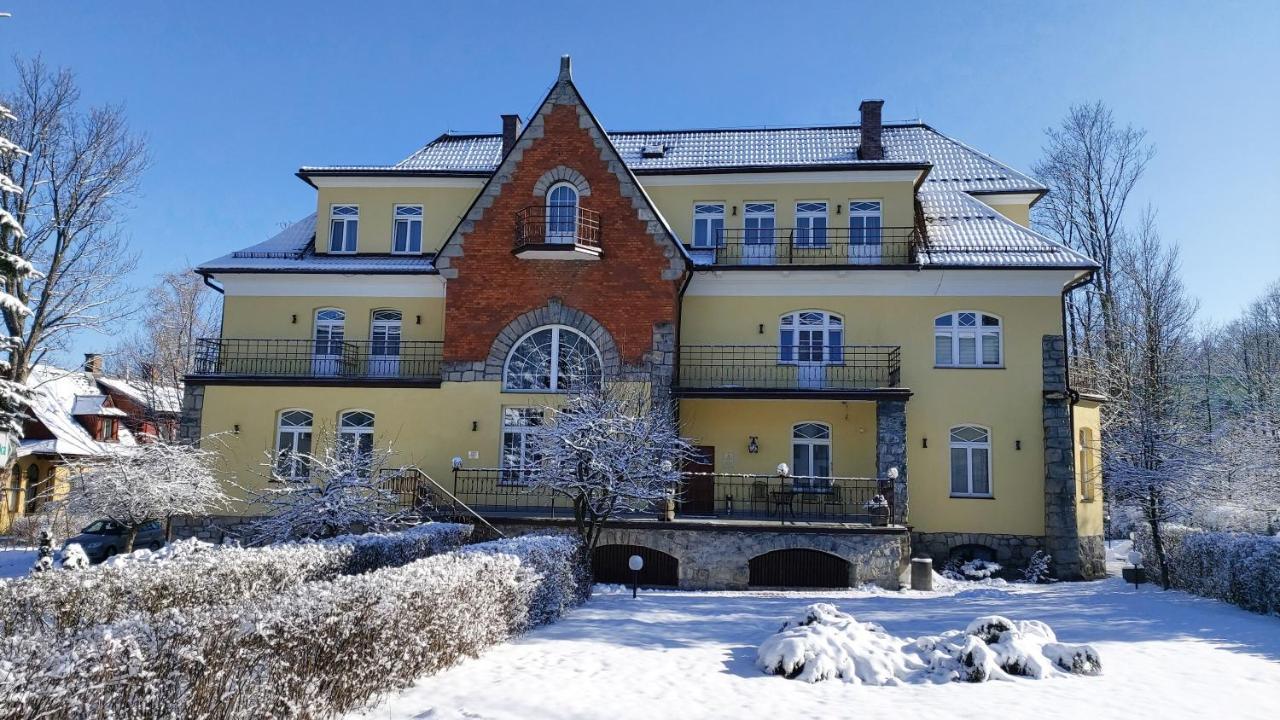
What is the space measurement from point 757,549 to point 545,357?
691cm

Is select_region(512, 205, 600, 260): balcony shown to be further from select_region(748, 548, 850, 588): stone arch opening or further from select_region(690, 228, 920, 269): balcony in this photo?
select_region(748, 548, 850, 588): stone arch opening

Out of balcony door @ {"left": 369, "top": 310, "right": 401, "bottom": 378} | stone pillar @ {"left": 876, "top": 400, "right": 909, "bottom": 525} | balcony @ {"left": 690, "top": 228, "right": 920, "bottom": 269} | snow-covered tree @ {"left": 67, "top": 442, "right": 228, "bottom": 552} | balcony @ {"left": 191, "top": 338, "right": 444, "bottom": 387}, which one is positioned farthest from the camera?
balcony door @ {"left": 369, "top": 310, "right": 401, "bottom": 378}

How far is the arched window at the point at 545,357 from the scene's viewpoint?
20000 millimetres

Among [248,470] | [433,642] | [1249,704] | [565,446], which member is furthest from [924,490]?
[248,470]

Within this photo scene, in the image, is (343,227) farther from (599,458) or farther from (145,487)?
(599,458)

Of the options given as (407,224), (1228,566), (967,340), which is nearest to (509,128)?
(407,224)

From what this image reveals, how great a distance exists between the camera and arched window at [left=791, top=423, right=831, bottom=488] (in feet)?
67.5

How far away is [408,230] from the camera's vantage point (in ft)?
77.5

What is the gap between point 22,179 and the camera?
22984 mm

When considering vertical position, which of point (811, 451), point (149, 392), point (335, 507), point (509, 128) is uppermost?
point (509, 128)

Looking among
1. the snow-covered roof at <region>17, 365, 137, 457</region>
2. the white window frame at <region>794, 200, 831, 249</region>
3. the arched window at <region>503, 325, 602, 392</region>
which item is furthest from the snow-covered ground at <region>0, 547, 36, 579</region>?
the white window frame at <region>794, 200, 831, 249</region>

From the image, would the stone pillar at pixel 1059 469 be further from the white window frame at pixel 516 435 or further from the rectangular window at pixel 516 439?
the rectangular window at pixel 516 439

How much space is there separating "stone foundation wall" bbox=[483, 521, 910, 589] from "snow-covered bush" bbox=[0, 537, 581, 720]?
24.2 feet

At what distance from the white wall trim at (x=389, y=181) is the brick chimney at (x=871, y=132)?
10867mm
